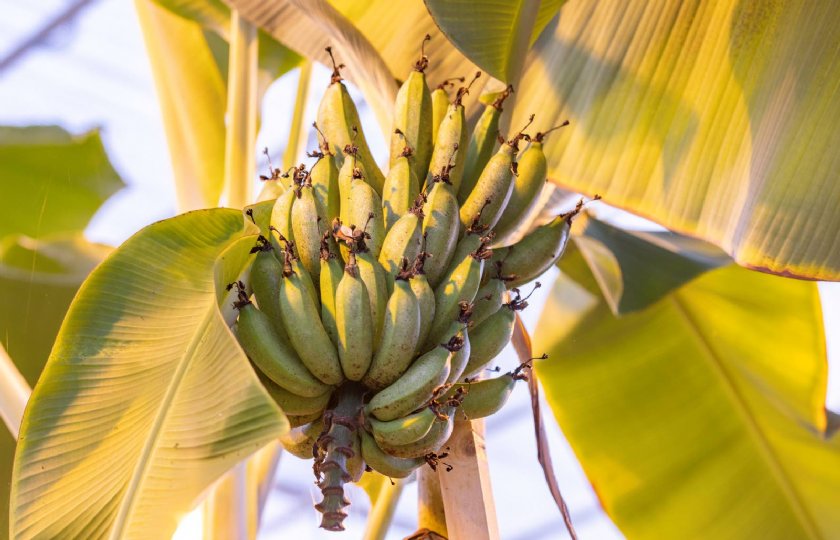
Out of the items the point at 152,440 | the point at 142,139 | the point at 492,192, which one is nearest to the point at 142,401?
the point at 152,440

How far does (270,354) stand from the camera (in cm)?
73

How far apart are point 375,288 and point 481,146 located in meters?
0.28

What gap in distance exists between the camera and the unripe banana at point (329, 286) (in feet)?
2.46

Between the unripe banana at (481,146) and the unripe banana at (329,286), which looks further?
the unripe banana at (481,146)

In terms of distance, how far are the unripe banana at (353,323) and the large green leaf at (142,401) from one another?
11 cm

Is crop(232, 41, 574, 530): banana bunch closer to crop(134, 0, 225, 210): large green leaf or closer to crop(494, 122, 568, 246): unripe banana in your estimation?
crop(494, 122, 568, 246): unripe banana

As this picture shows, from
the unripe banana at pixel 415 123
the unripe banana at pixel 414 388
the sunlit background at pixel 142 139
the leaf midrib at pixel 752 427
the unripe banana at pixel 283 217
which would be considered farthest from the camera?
the sunlit background at pixel 142 139

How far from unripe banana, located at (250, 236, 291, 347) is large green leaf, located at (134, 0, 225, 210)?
0.57 meters

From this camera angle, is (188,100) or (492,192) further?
(188,100)

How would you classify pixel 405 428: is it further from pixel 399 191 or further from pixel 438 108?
pixel 438 108

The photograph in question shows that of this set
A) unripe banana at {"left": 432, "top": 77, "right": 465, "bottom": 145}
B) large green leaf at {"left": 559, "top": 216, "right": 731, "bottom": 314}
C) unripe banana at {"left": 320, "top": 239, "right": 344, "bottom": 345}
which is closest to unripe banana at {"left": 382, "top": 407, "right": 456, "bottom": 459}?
unripe banana at {"left": 320, "top": 239, "right": 344, "bottom": 345}

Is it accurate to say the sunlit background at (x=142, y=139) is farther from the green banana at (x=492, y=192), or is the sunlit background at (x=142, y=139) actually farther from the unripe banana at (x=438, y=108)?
the unripe banana at (x=438, y=108)

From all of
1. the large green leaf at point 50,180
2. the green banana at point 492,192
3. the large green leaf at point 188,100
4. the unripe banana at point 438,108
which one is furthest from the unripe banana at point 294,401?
the large green leaf at point 50,180

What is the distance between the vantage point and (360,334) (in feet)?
2.39
